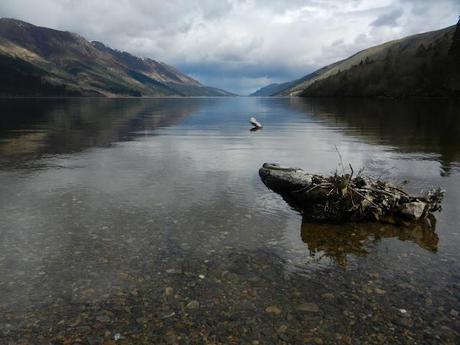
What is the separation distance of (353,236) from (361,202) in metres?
2.11

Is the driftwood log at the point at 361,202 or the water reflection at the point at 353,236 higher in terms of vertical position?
the driftwood log at the point at 361,202

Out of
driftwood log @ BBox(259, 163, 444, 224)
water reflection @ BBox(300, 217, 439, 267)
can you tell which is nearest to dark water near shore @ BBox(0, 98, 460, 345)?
water reflection @ BBox(300, 217, 439, 267)

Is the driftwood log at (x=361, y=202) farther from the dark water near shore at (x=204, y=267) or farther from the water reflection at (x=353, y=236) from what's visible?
the dark water near shore at (x=204, y=267)

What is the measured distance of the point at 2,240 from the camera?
13.9 m

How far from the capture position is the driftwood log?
1691 cm

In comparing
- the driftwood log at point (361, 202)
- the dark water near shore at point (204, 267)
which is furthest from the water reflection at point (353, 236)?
the driftwood log at point (361, 202)

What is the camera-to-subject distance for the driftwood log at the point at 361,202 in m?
16.9

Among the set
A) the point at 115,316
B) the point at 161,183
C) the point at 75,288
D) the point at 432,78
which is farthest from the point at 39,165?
the point at 432,78

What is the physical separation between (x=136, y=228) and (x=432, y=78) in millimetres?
214031

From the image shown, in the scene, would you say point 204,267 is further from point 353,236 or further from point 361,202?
point 361,202

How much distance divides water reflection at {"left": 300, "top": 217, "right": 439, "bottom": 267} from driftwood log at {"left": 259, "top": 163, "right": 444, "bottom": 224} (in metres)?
0.49

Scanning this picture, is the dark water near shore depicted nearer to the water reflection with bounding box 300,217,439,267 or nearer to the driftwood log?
the water reflection with bounding box 300,217,439,267

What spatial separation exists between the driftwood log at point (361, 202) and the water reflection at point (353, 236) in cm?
49

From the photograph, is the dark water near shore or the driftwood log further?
the driftwood log
